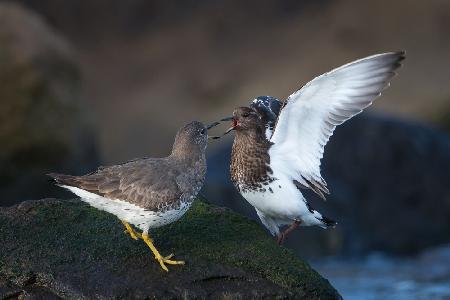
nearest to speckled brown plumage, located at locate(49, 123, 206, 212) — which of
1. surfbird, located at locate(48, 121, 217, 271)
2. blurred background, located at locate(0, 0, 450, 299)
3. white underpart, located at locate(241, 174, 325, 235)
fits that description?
surfbird, located at locate(48, 121, 217, 271)

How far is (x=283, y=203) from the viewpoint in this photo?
10117 millimetres

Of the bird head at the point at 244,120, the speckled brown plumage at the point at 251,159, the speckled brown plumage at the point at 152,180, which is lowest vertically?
the speckled brown plumage at the point at 152,180

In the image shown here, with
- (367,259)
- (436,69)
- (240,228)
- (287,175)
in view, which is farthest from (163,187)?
(436,69)

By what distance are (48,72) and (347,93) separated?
26.8 ft

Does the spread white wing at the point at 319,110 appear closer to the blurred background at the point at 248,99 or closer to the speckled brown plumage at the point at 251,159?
the speckled brown plumage at the point at 251,159

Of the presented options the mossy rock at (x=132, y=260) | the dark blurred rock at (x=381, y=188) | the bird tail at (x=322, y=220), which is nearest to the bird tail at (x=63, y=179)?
the mossy rock at (x=132, y=260)

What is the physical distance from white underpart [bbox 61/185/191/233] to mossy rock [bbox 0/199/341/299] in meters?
0.29

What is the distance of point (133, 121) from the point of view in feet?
86.1

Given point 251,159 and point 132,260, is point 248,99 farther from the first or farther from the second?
point 132,260

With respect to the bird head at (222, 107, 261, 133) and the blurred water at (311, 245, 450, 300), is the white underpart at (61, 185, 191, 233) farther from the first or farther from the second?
the blurred water at (311, 245, 450, 300)

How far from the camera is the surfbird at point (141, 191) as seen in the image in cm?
839

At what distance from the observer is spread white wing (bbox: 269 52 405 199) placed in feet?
31.9

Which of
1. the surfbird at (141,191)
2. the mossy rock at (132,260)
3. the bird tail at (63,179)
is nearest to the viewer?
the mossy rock at (132,260)

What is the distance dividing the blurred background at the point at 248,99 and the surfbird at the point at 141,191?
221 inches
